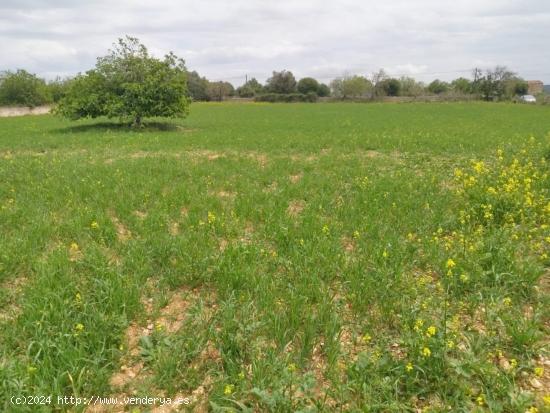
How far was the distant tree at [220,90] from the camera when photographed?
88.1m

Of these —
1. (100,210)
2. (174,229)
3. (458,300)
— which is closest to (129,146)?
(100,210)

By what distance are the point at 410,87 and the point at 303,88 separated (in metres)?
33.6

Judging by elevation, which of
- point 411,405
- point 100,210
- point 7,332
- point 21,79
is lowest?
point 411,405

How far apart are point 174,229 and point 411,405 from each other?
12.8 ft

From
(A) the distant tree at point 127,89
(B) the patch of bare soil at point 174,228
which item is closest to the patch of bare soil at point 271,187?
(B) the patch of bare soil at point 174,228

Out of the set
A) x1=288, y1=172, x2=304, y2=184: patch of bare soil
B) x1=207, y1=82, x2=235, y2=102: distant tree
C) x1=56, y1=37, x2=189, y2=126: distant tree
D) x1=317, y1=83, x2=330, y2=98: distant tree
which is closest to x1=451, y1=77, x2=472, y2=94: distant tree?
x1=317, y1=83, x2=330, y2=98: distant tree

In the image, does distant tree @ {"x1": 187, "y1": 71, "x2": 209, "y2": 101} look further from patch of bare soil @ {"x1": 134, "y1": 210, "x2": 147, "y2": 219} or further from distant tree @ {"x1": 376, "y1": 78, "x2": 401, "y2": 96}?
patch of bare soil @ {"x1": 134, "y1": 210, "x2": 147, "y2": 219}

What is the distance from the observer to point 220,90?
91312 millimetres

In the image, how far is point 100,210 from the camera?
5.93 m

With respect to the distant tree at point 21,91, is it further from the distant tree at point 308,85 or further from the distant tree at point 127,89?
the distant tree at point 308,85

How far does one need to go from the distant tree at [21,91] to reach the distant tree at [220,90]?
41106 millimetres

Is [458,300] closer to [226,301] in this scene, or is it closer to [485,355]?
[485,355]

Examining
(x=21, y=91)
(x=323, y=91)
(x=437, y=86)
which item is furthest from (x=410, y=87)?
(x=21, y=91)

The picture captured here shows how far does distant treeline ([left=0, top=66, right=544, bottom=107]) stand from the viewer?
2008 inches
